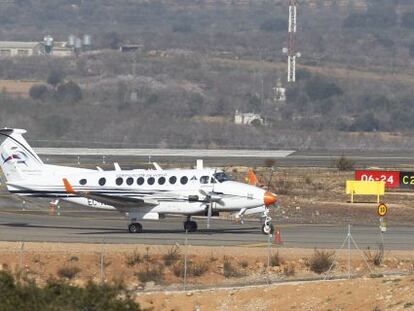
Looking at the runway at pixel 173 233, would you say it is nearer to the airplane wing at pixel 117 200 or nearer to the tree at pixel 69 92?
the airplane wing at pixel 117 200

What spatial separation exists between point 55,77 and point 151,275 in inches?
5342

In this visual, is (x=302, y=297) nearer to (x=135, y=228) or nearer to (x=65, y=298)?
(x=65, y=298)

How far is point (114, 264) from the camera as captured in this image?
46875 mm

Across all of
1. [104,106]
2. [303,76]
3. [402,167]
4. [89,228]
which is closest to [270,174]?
[402,167]

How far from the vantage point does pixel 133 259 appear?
47188mm

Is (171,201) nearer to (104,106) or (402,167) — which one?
(402,167)

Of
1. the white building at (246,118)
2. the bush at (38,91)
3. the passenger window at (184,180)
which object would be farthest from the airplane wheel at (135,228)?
the bush at (38,91)

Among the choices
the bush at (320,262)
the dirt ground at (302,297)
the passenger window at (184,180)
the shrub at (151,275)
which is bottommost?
the dirt ground at (302,297)

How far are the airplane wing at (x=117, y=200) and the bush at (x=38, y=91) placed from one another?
10358 centimetres

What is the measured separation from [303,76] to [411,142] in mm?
53009

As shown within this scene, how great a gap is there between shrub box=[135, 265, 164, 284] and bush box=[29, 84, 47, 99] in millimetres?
115061

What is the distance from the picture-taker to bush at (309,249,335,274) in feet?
153

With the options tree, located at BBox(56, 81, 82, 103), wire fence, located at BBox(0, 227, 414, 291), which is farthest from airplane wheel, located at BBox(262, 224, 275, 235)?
tree, located at BBox(56, 81, 82, 103)

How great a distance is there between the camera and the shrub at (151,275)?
45647 mm
